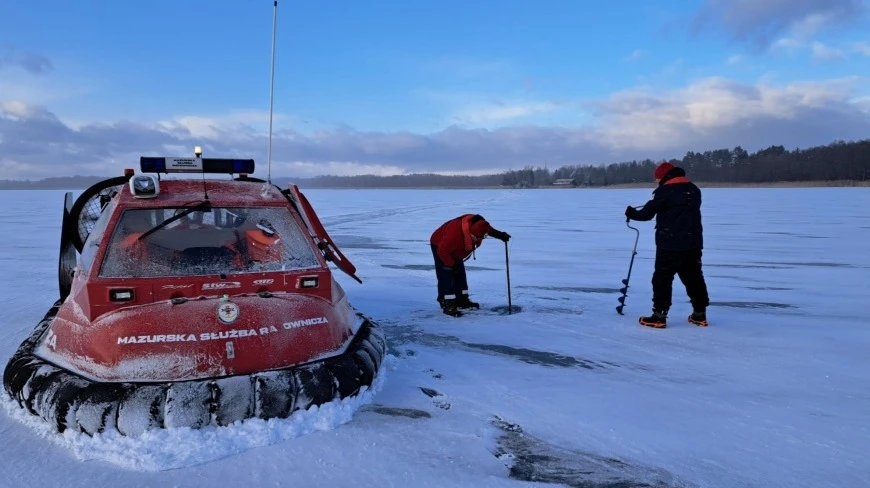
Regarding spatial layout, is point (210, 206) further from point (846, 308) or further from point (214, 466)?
point (846, 308)

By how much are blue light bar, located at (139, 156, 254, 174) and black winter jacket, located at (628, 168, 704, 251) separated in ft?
12.8

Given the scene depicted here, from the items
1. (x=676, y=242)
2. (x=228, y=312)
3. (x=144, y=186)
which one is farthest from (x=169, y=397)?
(x=676, y=242)

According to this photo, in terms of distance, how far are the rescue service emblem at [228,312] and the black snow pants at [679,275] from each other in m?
4.34

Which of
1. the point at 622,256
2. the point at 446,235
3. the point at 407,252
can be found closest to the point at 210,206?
the point at 446,235

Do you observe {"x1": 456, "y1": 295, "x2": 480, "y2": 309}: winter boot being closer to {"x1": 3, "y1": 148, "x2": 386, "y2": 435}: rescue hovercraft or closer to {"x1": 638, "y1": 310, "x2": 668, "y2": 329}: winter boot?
{"x1": 638, "y1": 310, "x2": 668, "y2": 329}: winter boot

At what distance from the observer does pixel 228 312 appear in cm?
348

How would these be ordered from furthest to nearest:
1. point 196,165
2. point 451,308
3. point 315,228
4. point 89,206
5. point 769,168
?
point 769,168, point 451,308, point 89,206, point 315,228, point 196,165

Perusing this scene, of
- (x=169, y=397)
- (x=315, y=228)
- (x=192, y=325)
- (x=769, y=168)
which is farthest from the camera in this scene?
(x=769, y=168)

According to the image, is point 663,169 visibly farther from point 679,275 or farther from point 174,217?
point 174,217

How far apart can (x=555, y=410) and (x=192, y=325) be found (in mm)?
2364

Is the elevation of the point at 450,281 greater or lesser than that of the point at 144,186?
lesser

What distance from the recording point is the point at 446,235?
6762 millimetres

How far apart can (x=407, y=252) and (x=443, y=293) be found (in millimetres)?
5785

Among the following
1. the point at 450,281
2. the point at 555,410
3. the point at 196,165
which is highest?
the point at 196,165
